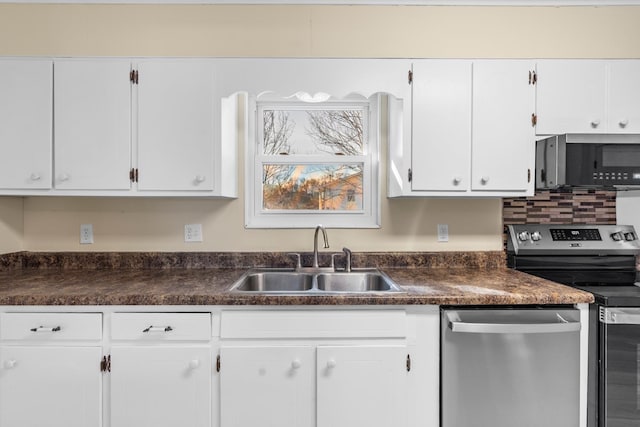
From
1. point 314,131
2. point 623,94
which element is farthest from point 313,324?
point 623,94

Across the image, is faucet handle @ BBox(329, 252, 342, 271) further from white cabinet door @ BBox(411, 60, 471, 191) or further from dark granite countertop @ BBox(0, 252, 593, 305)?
white cabinet door @ BBox(411, 60, 471, 191)

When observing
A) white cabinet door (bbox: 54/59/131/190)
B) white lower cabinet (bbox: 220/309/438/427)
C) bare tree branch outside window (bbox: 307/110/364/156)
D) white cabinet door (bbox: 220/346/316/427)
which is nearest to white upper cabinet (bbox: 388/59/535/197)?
bare tree branch outside window (bbox: 307/110/364/156)

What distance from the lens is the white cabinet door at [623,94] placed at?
6.92ft

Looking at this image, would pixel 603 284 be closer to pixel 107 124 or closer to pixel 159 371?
pixel 159 371

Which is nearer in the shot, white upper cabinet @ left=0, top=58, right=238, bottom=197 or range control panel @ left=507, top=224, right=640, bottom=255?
white upper cabinet @ left=0, top=58, right=238, bottom=197

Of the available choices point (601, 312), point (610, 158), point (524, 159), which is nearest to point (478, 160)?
point (524, 159)

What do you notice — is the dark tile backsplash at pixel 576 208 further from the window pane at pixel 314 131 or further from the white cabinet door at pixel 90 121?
the white cabinet door at pixel 90 121

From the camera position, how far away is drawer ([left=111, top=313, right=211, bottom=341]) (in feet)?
5.42

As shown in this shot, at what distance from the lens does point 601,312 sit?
5.49ft

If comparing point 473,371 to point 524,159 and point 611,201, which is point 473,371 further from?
point 611,201

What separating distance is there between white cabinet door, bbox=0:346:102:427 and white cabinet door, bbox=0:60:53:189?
2.99 ft

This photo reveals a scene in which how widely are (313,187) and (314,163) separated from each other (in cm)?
15

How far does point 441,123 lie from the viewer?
2.11 m

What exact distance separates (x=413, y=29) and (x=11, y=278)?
2.60 m
